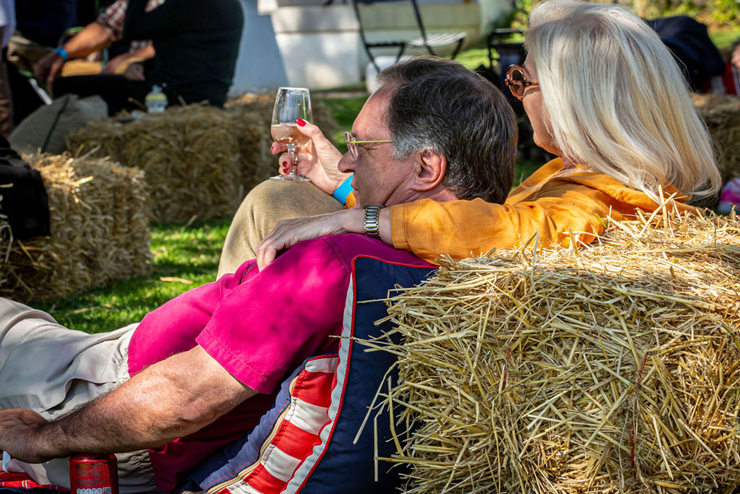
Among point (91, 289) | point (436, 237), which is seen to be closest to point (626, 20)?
point (436, 237)

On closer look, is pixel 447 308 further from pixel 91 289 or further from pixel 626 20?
pixel 91 289

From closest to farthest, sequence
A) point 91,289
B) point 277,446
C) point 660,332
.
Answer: point 660,332 < point 277,446 < point 91,289

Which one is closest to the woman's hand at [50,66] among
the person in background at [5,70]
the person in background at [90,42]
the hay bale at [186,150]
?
the person in background at [90,42]

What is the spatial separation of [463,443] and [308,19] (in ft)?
47.1

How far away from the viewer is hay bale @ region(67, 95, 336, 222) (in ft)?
23.6

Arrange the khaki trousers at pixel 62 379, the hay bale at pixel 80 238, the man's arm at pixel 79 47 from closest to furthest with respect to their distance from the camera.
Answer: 1. the khaki trousers at pixel 62 379
2. the hay bale at pixel 80 238
3. the man's arm at pixel 79 47

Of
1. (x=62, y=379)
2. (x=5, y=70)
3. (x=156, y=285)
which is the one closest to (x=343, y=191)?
(x=62, y=379)

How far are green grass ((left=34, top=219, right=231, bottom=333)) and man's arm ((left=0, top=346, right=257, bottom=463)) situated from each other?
2.14 meters

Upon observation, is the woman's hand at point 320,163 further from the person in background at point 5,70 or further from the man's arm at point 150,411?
the person in background at point 5,70

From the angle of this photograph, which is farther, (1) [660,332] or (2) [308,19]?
(2) [308,19]

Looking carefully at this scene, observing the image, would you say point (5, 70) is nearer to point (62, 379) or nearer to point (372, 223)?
point (62, 379)

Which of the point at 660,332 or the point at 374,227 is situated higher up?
the point at 374,227

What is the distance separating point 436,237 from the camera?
80.7 inches

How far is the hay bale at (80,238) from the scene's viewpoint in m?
4.84
